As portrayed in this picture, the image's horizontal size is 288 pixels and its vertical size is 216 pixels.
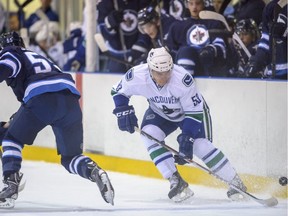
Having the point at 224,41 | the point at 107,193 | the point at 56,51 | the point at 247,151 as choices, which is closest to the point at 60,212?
the point at 107,193

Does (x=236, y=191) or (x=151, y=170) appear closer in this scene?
Result: (x=236, y=191)

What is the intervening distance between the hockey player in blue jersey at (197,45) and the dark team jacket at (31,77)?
5.43 ft

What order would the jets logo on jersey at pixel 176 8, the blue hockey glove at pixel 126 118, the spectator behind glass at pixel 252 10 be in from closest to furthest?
the blue hockey glove at pixel 126 118
the spectator behind glass at pixel 252 10
the jets logo on jersey at pixel 176 8

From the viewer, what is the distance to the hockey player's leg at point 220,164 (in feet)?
25.9

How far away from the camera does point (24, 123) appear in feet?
24.4

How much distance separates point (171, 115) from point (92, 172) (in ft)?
2.72

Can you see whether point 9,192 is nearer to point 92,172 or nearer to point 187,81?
point 92,172

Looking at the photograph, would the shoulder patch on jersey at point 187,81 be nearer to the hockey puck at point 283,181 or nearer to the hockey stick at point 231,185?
the hockey stick at point 231,185

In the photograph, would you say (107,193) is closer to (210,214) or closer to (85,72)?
(210,214)

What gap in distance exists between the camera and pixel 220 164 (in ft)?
25.9

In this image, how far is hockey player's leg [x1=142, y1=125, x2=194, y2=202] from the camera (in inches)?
312

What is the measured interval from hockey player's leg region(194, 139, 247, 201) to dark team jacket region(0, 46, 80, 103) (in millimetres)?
927

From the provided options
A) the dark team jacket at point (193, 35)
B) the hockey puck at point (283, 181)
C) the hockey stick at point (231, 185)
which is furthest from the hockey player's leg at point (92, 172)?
the dark team jacket at point (193, 35)

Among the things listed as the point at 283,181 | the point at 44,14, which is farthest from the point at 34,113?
the point at 44,14
